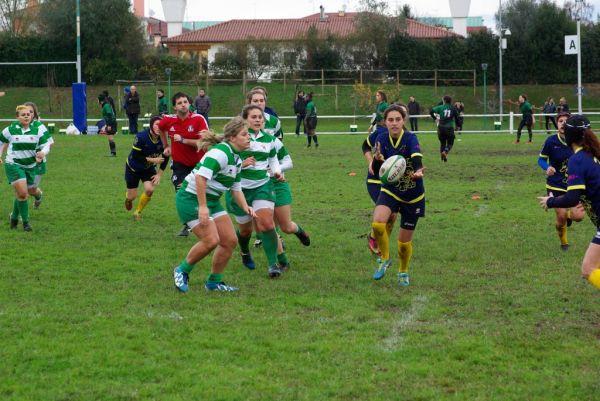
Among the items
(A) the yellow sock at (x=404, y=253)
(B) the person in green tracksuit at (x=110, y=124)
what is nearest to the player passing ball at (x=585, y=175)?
(A) the yellow sock at (x=404, y=253)

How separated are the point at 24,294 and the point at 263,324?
8.53ft

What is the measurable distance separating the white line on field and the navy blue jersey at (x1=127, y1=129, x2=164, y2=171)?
20.3 feet

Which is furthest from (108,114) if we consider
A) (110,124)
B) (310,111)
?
(310,111)

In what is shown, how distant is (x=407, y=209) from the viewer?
29.7ft

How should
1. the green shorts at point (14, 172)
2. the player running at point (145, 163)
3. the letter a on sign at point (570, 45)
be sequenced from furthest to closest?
the letter a on sign at point (570, 45), the player running at point (145, 163), the green shorts at point (14, 172)

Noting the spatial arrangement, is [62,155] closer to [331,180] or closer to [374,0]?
[331,180]

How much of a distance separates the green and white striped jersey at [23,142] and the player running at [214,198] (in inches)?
192

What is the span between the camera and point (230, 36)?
70.0 meters

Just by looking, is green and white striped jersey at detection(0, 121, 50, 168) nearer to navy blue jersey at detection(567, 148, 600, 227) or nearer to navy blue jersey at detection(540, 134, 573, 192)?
navy blue jersey at detection(540, 134, 573, 192)

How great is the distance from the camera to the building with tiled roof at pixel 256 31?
68.5m

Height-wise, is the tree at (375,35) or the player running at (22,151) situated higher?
the tree at (375,35)

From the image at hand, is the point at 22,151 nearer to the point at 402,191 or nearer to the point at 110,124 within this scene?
the point at 402,191

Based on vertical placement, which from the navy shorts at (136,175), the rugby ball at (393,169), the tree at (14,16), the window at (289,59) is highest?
the tree at (14,16)

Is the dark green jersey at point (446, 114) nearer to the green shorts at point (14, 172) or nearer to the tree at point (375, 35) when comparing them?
the green shorts at point (14, 172)
